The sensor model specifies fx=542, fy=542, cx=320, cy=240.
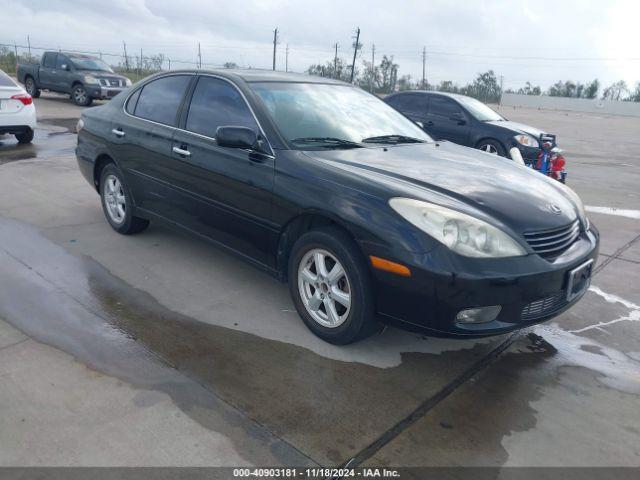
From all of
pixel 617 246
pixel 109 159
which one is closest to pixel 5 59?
pixel 109 159

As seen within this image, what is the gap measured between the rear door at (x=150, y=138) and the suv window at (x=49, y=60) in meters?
15.6

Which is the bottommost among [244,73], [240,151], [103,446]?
[103,446]

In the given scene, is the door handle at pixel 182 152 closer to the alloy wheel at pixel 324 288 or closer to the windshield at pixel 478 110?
the alloy wheel at pixel 324 288

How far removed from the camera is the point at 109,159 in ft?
17.4

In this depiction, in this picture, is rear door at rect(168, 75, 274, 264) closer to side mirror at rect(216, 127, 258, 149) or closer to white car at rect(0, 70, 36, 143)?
side mirror at rect(216, 127, 258, 149)

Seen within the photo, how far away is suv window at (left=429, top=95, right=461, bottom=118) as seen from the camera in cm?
1092

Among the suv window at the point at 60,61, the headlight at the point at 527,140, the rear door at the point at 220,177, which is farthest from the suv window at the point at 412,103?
the suv window at the point at 60,61

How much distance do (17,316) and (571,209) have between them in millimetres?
3742

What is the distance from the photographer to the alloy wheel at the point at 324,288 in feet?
10.8

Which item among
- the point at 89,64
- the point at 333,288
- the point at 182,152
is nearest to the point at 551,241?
the point at 333,288

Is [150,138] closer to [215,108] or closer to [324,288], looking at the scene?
[215,108]

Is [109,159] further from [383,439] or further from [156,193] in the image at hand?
[383,439]

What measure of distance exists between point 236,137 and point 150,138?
1.41m

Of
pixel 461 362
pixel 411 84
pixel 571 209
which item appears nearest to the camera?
pixel 461 362
